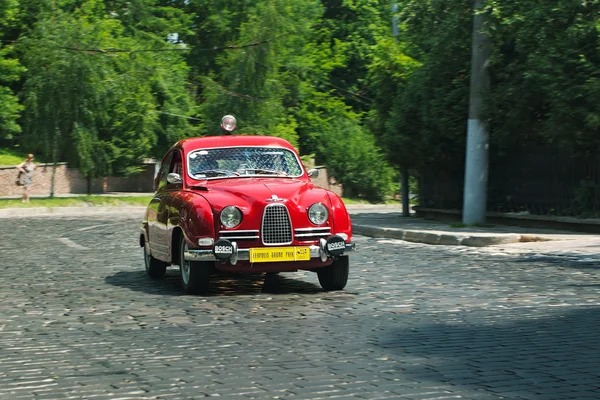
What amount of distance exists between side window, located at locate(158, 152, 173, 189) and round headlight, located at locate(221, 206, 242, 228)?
2.53 meters

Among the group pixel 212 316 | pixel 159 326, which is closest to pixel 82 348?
pixel 159 326

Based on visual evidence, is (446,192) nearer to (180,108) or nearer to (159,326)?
(159,326)

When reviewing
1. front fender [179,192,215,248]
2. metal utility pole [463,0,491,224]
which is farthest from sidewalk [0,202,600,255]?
front fender [179,192,215,248]

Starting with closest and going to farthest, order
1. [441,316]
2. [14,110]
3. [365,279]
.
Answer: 1. [441,316]
2. [365,279]
3. [14,110]

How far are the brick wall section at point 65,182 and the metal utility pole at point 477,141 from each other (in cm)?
2764

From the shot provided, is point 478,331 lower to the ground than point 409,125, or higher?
lower

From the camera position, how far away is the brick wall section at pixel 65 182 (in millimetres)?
49219

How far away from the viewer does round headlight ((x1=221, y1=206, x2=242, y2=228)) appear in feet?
36.8

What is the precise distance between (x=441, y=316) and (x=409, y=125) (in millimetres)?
17541

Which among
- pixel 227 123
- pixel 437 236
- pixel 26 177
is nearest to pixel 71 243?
pixel 227 123

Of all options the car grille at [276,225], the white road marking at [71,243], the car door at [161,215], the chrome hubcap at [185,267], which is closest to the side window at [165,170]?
the car door at [161,215]

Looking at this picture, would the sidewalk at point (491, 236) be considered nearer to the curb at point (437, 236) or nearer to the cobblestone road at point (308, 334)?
the curb at point (437, 236)

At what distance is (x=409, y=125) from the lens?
2688cm

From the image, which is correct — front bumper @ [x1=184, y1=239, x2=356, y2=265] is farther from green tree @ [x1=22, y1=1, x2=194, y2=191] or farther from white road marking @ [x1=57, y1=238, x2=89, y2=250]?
green tree @ [x1=22, y1=1, x2=194, y2=191]
